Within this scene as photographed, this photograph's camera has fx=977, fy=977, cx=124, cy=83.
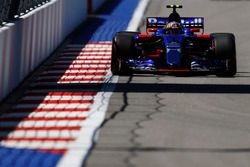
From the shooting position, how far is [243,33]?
87.4ft

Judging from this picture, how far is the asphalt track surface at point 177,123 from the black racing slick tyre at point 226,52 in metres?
0.24

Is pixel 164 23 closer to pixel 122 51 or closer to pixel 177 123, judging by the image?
pixel 122 51

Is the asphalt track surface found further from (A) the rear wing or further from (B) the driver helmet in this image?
(A) the rear wing

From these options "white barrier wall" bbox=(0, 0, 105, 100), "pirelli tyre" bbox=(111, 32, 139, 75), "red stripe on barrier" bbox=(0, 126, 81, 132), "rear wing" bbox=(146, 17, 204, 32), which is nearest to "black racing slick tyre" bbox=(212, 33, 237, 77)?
"pirelli tyre" bbox=(111, 32, 139, 75)

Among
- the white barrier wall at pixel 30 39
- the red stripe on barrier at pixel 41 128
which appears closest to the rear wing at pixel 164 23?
the white barrier wall at pixel 30 39

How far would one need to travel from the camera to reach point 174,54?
675 inches

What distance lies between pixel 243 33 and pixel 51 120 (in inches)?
576

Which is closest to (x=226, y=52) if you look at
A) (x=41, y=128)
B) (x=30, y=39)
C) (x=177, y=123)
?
(x=30, y=39)

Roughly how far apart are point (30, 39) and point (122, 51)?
1786 mm

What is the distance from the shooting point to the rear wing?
18.9 meters

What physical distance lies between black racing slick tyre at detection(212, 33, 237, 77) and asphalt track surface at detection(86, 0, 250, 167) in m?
0.24

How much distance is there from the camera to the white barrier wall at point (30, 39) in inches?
591

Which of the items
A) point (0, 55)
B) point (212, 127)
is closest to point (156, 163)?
point (212, 127)

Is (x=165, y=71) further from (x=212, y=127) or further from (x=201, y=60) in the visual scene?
(x=212, y=127)
